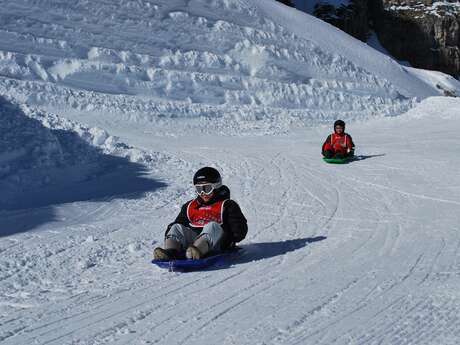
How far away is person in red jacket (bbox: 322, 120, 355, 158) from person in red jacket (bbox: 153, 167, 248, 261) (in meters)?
7.54

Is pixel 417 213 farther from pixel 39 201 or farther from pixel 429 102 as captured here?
pixel 429 102

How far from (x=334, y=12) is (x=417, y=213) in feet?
143

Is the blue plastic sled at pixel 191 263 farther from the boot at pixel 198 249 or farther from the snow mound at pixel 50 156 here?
the snow mound at pixel 50 156

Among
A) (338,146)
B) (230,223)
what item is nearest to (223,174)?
(338,146)

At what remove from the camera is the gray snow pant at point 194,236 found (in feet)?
21.3

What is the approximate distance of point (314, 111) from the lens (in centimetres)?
2397

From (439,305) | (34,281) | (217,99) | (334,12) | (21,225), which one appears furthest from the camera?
(334,12)

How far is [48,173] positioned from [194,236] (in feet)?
17.9

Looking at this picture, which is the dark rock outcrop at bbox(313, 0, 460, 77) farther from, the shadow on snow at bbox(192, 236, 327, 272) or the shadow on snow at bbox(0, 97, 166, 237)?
the shadow on snow at bbox(192, 236, 327, 272)

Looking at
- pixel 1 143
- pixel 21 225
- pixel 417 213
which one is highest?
pixel 1 143

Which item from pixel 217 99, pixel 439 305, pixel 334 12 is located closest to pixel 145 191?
pixel 439 305

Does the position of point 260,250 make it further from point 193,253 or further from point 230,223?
point 193,253

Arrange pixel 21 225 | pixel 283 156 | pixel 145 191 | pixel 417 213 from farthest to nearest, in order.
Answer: pixel 283 156
pixel 145 191
pixel 417 213
pixel 21 225

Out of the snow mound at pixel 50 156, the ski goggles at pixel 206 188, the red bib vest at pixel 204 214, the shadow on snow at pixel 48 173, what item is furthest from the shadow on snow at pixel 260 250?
the snow mound at pixel 50 156
